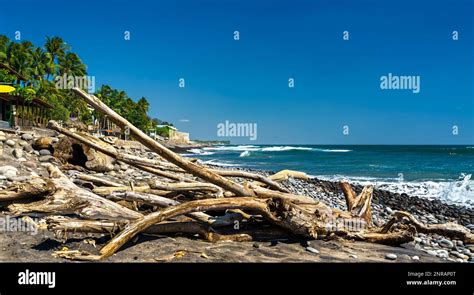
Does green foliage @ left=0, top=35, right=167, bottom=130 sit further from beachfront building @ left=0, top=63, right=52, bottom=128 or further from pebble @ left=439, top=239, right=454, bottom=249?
pebble @ left=439, top=239, right=454, bottom=249

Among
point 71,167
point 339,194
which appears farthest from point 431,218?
point 71,167

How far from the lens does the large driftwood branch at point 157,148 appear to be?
3989 millimetres

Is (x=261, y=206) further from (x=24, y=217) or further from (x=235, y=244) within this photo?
(x=24, y=217)

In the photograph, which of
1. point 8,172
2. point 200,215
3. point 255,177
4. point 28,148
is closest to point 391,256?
point 200,215

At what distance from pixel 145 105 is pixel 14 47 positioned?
174 ft

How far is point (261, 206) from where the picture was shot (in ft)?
16.6

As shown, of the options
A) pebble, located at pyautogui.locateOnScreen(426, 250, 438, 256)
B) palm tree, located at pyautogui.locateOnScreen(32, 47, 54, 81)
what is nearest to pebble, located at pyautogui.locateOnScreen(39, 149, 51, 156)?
pebble, located at pyautogui.locateOnScreen(426, 250, 438, 256)

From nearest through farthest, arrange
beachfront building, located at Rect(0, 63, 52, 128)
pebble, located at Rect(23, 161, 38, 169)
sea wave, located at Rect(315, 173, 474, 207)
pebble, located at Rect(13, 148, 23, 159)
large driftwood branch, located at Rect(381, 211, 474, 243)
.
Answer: large driftwood branch, located at Rect(381, 211, 474, 243) < pebble, located at Rect(23, 161, 38, 169) < pebble, located at Rect(13, 148, 23, 159) < sea wave, located at Rect(315, 173, 474, 207) < beachfront building, located at Rect(0, 63, 52, 128)

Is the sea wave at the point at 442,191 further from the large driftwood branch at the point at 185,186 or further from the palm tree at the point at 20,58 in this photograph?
the palm tree at the point at 20,58

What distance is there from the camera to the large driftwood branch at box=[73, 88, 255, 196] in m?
3.99

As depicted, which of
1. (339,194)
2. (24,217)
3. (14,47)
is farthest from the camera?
(14,47)

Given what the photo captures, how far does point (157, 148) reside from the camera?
4527mm
